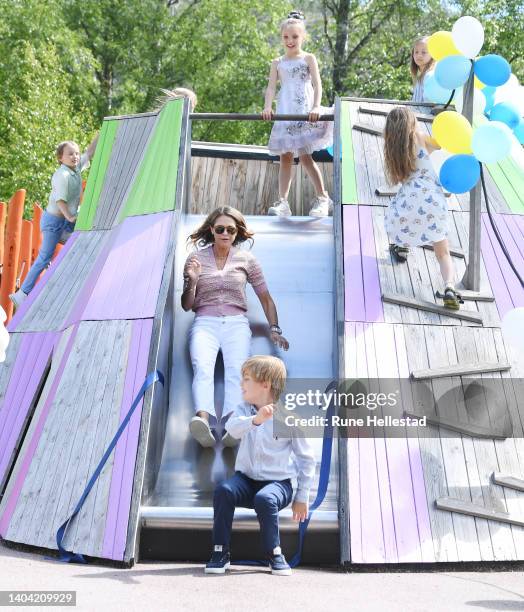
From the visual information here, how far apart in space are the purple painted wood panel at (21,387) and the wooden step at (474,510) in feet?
9.27

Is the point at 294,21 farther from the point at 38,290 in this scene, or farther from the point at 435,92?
the point at 38,290

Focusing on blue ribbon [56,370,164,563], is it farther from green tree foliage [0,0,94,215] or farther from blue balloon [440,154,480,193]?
green tree foliage [0,0,94,215]

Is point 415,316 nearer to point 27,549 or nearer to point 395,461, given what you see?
point 395,461

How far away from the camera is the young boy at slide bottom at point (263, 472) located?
4.90 meters

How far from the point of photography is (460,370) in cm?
584

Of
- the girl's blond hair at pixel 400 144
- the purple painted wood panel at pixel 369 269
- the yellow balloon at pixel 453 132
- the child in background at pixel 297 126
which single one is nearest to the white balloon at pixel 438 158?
the girl's blond hair at pixel 400 144

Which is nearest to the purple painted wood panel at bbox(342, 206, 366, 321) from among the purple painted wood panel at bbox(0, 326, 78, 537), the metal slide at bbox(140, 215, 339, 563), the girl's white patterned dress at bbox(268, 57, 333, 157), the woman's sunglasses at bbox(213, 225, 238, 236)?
the metal slide at bbox(140, 215, 339, 563)

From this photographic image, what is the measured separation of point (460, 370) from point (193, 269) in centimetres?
191

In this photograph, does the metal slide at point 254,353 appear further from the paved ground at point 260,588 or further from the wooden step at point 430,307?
the wooden step at point 430,307

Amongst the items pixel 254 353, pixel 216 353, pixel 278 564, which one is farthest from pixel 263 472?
pixel 254 353

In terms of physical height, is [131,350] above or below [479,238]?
below

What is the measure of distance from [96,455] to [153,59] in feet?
72.4

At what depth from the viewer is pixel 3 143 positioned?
73.7ft

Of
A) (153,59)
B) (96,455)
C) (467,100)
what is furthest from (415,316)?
(153,59)
